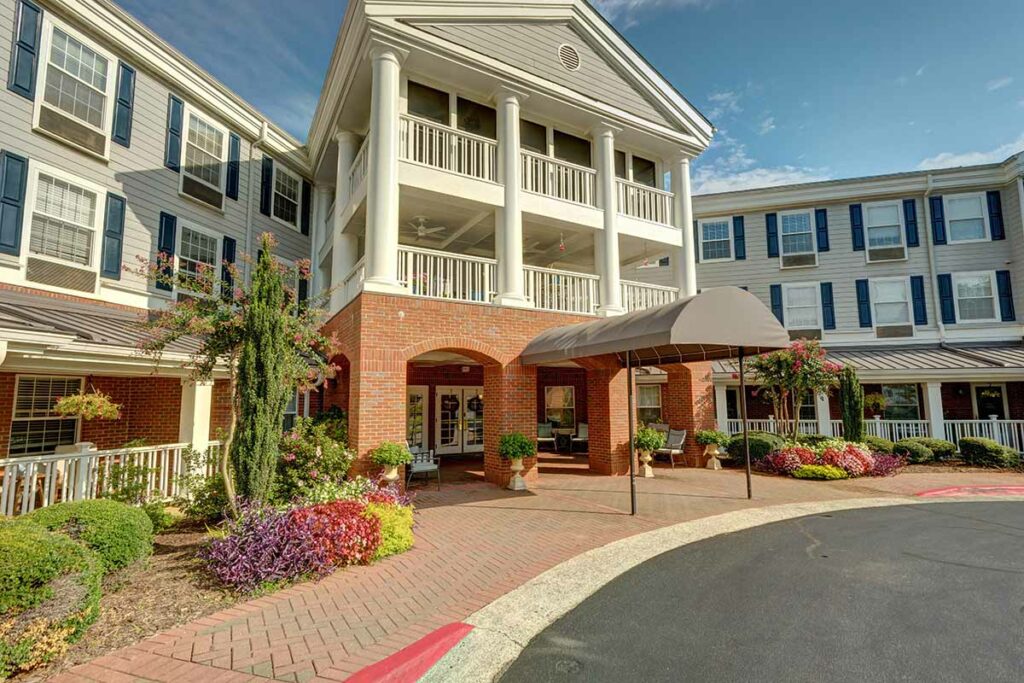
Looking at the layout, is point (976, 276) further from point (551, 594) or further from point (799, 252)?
point (551, 594)

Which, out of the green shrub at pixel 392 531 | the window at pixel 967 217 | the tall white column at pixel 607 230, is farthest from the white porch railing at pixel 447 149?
the window at pixel 967 217

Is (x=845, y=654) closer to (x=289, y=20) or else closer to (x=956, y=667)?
(x=956, y=667)

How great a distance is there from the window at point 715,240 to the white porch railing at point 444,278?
509 inches

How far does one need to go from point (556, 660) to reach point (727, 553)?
11.9ft

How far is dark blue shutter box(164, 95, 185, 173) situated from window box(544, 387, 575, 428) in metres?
13.2

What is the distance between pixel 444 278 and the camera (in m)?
11.3

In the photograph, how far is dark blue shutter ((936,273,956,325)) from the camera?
61.0 ft

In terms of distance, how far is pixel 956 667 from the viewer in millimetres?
3746

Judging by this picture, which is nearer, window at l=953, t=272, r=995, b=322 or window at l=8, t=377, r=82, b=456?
window at l=8, t=377, r=82, b=456

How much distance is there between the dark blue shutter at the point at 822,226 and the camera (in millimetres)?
19934

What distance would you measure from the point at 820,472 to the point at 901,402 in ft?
29.0

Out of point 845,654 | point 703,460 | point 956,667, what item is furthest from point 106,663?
point 703,460

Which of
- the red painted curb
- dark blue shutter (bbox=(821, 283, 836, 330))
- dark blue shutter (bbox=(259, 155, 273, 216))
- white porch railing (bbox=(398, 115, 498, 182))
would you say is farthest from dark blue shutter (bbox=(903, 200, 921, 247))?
dark blue shutter (bbox=(259, 155, 273, 216))

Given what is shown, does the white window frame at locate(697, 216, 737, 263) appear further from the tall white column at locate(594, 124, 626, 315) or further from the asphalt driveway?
the asphalt driveway
